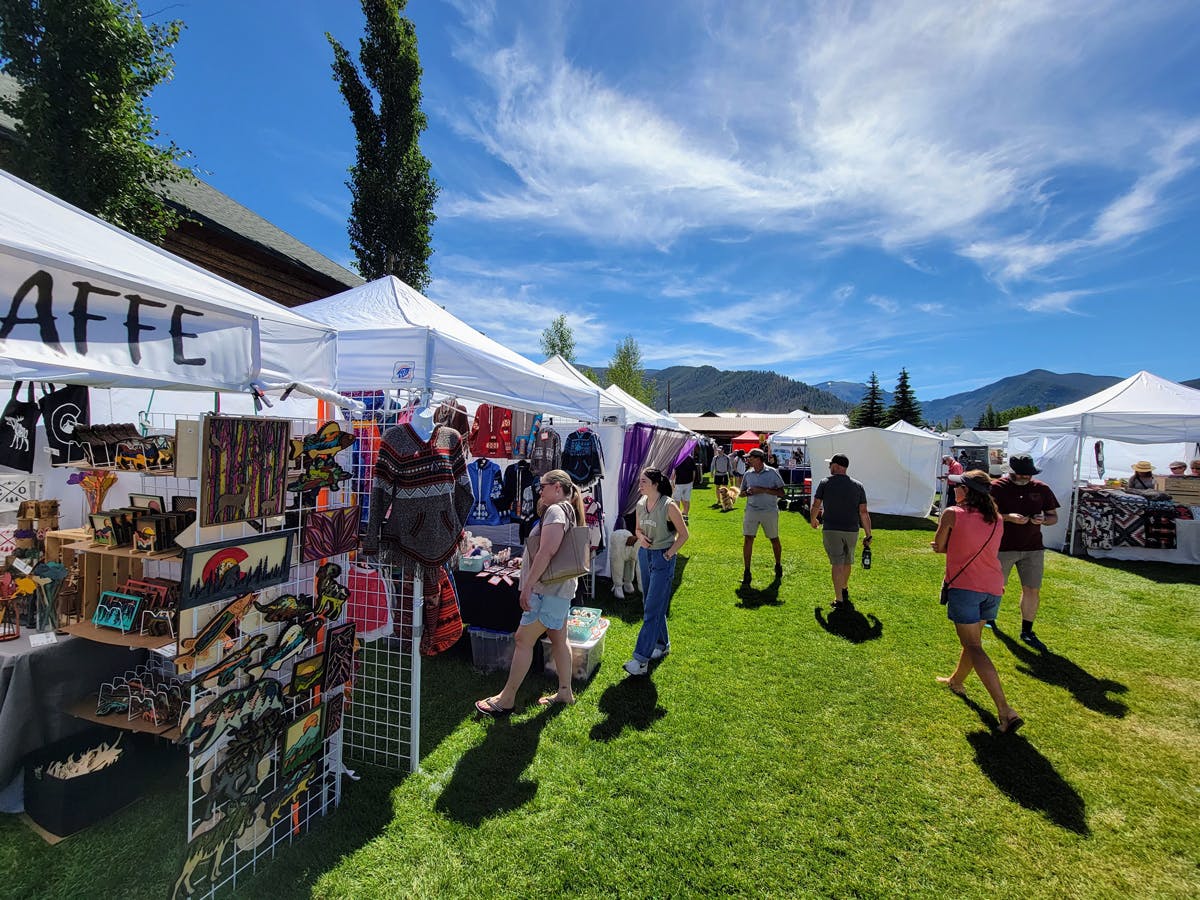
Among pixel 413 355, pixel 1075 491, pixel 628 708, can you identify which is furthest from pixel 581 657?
pixel 1075 491

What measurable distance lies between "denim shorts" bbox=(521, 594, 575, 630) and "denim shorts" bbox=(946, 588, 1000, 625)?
280 cm

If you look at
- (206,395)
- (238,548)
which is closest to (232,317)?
(238,548)

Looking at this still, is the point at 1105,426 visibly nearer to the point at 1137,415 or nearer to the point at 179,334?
the point at 1137,415

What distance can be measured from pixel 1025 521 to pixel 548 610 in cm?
459

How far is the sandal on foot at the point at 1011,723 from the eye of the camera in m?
3.59

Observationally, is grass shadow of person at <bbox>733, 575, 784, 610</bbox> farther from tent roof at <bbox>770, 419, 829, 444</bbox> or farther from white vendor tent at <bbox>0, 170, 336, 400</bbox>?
tent roof at <bbox>770, 419, 829, 444</bbox>

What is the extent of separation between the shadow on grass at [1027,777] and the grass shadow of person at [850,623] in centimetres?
162

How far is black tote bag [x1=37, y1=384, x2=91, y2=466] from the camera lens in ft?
10.8

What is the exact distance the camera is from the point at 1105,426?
8953mm

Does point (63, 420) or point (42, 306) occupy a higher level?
point (42, 306)

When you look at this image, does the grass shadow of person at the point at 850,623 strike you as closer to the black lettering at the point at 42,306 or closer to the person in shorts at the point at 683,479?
the person in shorts at the point at 683,479

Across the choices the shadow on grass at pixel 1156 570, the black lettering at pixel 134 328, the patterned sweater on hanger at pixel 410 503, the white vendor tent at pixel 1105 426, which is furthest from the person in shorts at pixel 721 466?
the black lettering at pixel 134 328

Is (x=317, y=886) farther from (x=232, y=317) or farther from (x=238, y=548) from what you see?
(x=232, y=317)

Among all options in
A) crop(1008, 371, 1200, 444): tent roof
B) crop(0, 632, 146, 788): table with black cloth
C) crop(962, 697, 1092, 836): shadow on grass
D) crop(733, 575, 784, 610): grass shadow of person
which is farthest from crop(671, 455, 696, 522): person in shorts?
crop(0, 632, 146, 788): table with black cloth
